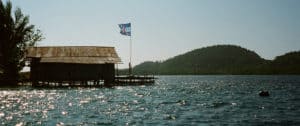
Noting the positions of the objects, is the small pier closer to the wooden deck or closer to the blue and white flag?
the wooden deck

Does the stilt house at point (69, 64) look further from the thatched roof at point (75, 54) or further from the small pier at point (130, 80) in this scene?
the small pier at point (130, 80)

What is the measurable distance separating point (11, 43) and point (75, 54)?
1118 cm

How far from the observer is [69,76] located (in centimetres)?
7231

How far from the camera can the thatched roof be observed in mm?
73125

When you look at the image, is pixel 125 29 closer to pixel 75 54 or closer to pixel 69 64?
pixel 75 54

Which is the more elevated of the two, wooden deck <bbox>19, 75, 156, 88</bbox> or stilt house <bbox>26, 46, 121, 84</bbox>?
stilt house <bbox>26, 46, 121, 84</bbox>

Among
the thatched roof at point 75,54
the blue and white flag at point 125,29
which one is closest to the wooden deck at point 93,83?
the thatched roof at point 75,54

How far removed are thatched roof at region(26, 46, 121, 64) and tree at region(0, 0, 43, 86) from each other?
2621 mm

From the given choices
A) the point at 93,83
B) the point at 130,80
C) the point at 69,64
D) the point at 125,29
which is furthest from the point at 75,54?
the point at 130,80

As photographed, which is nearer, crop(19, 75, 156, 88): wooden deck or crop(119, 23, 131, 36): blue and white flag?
crop(19, 75, 156, 88): wooden deck

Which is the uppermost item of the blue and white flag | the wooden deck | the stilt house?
the blue and white flag

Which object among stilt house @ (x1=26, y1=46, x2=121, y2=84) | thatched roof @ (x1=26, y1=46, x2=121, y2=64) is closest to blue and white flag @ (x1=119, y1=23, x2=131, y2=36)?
thatched roof @ (x1=26, y1=46, x2=121, y2=64)

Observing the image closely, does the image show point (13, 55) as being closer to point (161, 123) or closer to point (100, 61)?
point (100, 61)

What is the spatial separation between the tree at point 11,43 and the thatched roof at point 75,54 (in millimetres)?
2621
